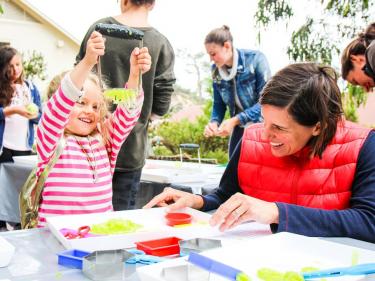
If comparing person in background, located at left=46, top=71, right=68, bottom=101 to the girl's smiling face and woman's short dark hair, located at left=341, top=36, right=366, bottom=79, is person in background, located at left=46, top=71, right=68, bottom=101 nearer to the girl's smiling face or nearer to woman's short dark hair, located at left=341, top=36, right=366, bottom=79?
the girl's smiling face

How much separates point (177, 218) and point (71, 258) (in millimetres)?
412

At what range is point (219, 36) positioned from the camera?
2.94m

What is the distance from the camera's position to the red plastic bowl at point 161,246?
952 millimetres

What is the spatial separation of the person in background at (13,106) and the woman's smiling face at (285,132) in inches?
85.8

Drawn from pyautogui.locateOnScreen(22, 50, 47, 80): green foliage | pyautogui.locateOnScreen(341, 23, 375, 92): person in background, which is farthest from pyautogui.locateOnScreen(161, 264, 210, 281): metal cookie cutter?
pyautogui.locateOnScreen(22, 50, 47, 80): green foliage

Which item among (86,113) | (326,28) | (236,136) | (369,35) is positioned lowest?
(236,136)

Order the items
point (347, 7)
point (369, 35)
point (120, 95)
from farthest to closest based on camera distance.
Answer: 1. point (347, 7)
2. point (369, 35)
3. point (120, 95)

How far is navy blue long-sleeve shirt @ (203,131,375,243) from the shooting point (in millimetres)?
1146

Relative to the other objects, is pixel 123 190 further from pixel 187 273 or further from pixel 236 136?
pixel 187 273

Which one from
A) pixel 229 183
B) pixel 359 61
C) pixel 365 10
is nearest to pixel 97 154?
pixel 229 183

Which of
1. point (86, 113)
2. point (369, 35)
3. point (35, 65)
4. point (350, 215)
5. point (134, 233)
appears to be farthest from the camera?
point (35, 65)

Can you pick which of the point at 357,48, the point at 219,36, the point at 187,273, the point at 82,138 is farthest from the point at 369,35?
the point at 187,273

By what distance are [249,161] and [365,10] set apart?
2704 millimetres

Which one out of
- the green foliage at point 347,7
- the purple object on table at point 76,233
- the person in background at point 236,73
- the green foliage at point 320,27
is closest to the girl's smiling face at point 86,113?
the purple object on table at point 76,233
